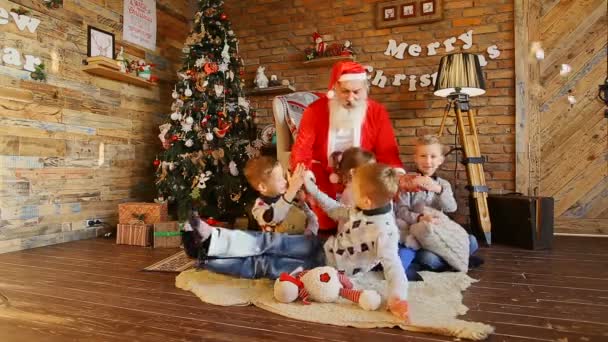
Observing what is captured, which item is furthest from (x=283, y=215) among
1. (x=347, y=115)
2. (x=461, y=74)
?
(x=461, y=74)

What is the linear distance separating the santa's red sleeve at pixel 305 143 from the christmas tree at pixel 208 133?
48.4 inches

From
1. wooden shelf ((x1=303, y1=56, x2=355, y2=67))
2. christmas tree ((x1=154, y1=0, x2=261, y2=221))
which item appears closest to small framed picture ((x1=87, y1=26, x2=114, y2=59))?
christmas tree ((x1=154, y1=0, x2=261, y2=221))

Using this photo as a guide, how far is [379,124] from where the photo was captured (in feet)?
7.90

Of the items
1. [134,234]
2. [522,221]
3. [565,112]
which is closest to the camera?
[522,221]

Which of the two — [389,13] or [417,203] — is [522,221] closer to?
[417,203]

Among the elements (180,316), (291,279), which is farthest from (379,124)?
(180,316)

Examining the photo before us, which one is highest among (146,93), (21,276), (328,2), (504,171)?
(328,2)

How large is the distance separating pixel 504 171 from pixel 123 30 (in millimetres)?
3605

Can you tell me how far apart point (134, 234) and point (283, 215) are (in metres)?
1.67

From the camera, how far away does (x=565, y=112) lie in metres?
3.46

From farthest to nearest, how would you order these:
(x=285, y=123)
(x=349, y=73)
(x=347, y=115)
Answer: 1. (x=285, y=123)
2. (x=347, y=115)
3. (x=349, y=73)

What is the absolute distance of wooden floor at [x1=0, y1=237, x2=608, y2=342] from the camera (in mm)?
1391

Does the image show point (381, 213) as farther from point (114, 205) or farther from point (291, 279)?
point (114, 205)

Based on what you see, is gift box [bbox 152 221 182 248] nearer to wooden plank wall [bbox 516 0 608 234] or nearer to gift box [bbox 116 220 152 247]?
gift box [bbox 116 220 152 247]
